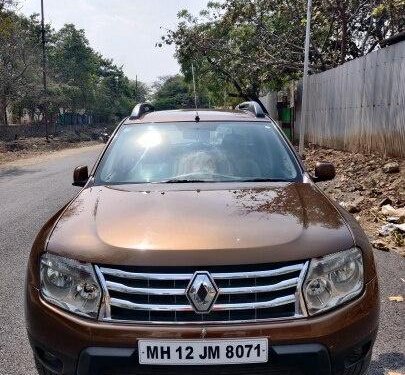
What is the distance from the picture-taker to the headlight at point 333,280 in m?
2.31

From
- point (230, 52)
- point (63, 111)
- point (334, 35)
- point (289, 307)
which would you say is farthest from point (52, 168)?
point (63, 111)

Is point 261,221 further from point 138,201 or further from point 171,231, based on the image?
point 138,201

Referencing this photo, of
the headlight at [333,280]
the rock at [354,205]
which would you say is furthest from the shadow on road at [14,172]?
the headlight at [333,280]

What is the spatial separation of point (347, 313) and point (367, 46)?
17.2m

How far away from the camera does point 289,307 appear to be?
7.50ft

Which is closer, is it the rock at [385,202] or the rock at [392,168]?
the rock at [385,202]

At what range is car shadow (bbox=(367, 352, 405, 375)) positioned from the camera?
308 centimetres

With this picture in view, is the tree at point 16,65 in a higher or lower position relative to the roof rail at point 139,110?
higher

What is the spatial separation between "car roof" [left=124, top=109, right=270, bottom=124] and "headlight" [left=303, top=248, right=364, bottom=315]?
1.91 meters

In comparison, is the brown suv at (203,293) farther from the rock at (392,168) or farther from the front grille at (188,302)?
the rock at (392,168)

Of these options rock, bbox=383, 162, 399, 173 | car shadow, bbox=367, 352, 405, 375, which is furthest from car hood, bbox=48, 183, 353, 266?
rock, bbox=383, 162, 399, 173

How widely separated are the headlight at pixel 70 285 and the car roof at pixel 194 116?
190cm

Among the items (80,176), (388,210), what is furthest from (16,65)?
(80,176)

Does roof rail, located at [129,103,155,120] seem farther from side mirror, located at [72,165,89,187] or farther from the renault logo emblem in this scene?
the renault logo emblem
